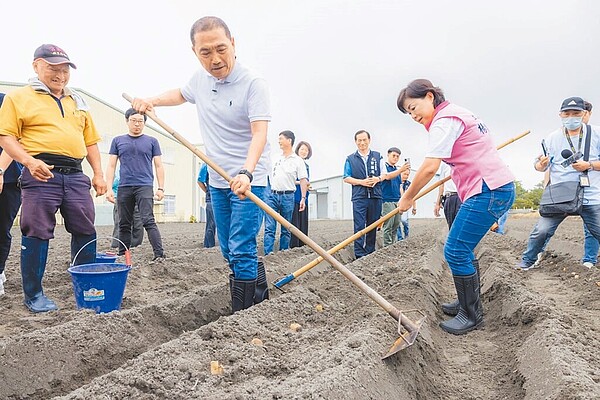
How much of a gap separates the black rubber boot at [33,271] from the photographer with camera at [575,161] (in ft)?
17.2

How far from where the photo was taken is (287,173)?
7.62m

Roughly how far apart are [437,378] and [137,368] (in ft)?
5.52

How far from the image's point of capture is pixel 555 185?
5.60 metres

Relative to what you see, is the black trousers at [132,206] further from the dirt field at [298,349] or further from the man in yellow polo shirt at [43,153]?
the man in yellow polo shirt at [43,153]

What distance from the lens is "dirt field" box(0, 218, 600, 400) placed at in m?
2.16

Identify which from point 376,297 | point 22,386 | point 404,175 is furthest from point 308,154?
point 22,386

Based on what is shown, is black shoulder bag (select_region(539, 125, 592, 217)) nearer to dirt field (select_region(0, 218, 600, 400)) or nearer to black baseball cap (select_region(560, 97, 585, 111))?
black baseball cap (select_region(560, 97, 585, 111))

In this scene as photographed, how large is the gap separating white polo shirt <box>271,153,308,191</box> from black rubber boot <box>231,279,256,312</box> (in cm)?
397

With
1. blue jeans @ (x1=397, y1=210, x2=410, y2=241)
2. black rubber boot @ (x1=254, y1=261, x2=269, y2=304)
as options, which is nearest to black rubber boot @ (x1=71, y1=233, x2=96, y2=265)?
black rubber boot @ (x1=254, y1=261, x2=269, y2=304)

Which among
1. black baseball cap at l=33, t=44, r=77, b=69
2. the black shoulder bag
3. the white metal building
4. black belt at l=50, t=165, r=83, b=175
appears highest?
black baseball cap at l=33, t=44, r=77, b=69

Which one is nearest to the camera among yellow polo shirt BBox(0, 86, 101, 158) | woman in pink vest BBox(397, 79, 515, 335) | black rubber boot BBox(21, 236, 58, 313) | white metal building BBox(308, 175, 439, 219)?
woman in pink vest BBox(397, 79, 515, 335)

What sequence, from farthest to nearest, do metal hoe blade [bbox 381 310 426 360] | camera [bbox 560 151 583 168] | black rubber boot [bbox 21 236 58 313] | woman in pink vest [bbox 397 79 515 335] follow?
1. camera [bbox 560 151 583 168]
2. black rubber boot [bbox 21 236 58 313]
3. woman in pink vest [bbox 397 79 515 335]
4. metal hoe blade [bbox 381 310 426 360]

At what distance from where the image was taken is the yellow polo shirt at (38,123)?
11.7ft

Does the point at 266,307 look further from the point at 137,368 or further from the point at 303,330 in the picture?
the point at 137,368
